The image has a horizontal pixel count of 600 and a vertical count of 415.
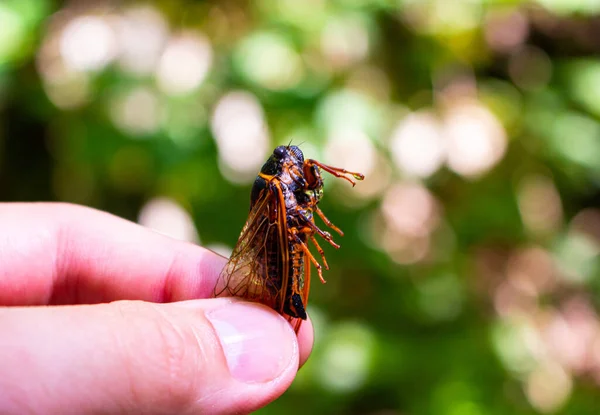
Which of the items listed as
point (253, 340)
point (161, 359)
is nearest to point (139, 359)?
point (161, 359)

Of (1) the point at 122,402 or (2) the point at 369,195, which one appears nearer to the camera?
(1) the point at 122,402

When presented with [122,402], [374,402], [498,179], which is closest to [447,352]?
[374,402]

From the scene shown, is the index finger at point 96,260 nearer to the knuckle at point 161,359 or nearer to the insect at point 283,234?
the insect at point 283,234

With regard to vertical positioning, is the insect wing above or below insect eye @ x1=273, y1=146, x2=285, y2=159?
below

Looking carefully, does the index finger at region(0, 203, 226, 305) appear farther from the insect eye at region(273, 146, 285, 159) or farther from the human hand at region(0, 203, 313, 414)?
the insect eye at region(273, 146, 285, 159)

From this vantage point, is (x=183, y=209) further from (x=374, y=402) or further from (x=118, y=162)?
(x=374, y=402)

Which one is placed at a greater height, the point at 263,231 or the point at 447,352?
the point at 263,231

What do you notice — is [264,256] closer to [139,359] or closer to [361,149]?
[139,359]

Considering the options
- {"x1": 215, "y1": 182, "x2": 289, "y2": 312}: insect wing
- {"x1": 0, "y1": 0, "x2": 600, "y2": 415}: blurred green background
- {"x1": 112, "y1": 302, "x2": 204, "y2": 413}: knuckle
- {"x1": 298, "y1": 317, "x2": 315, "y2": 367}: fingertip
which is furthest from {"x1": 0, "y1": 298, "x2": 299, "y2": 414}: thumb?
{"x1": 0, "y1": 0, "x2": 600, "y2": 415}: blurred green background
